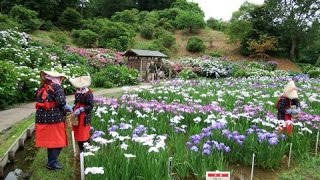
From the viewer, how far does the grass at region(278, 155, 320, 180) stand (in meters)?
5.29

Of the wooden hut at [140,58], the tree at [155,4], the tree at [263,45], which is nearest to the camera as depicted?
the wooden hut at [140,58]

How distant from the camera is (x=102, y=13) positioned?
159 ft

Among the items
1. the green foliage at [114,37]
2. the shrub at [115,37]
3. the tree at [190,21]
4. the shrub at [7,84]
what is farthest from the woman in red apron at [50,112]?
the tree at [190,21]

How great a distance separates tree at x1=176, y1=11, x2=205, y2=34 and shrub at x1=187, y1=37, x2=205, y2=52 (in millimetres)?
4925

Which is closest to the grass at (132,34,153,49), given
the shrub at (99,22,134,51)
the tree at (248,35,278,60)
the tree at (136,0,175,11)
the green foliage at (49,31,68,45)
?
the shrub at (99,22,134,51)

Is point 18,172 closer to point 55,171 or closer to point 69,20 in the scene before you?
point 55,171

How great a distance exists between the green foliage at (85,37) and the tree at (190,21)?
12.8 m

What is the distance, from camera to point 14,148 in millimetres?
6121

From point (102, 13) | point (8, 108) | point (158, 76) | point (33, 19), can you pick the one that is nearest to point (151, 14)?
point (102, 13)

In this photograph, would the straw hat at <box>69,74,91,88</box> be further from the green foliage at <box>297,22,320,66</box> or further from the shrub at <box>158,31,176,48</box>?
the green foliage at <box>297,22,320,66</box>

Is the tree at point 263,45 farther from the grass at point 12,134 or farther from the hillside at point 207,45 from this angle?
the grass at point 12,134

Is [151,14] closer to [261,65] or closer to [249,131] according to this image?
[261,65]

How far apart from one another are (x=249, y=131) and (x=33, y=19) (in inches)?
1091

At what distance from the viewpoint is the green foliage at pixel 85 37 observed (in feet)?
96.6
